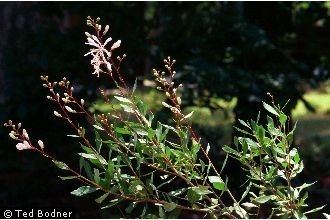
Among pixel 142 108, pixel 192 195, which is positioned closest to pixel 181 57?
pixel 142 108

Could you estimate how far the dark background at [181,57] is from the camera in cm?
601

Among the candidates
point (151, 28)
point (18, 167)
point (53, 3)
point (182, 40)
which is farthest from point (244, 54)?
point (18, 167)

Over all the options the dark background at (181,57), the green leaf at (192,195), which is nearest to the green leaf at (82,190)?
the green leaf at (192,195)

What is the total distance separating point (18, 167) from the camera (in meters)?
7.35

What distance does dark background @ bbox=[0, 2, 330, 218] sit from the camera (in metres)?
6.01

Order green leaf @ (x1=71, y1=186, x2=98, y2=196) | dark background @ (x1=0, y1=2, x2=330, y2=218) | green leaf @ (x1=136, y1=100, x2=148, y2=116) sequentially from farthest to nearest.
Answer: dark background @ (x1=0, y1=2, x2=330, y2=218) < green leaf @ (x1=136, y1=100, x2=148, y2=116) < green leaf @ (x1=71, y1=186, x2=98, y2=196)

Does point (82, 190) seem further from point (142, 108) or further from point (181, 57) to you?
point (181, 57)

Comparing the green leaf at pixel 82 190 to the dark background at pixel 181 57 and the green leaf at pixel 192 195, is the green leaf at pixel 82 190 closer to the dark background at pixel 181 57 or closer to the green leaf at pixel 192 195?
the green leaf at pixel 192 195

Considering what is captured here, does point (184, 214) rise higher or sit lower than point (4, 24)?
lower

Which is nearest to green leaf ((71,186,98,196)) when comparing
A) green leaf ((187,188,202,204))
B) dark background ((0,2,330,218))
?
green leaf ((187,188,202,204))

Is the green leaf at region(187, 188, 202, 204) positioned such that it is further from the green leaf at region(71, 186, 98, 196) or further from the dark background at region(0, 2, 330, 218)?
the dark background at region(0, 2, 330, 218)

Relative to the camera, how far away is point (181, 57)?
6.40 metres

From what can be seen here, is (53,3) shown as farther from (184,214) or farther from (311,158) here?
(311,158)

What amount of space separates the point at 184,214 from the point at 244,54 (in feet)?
5.08
